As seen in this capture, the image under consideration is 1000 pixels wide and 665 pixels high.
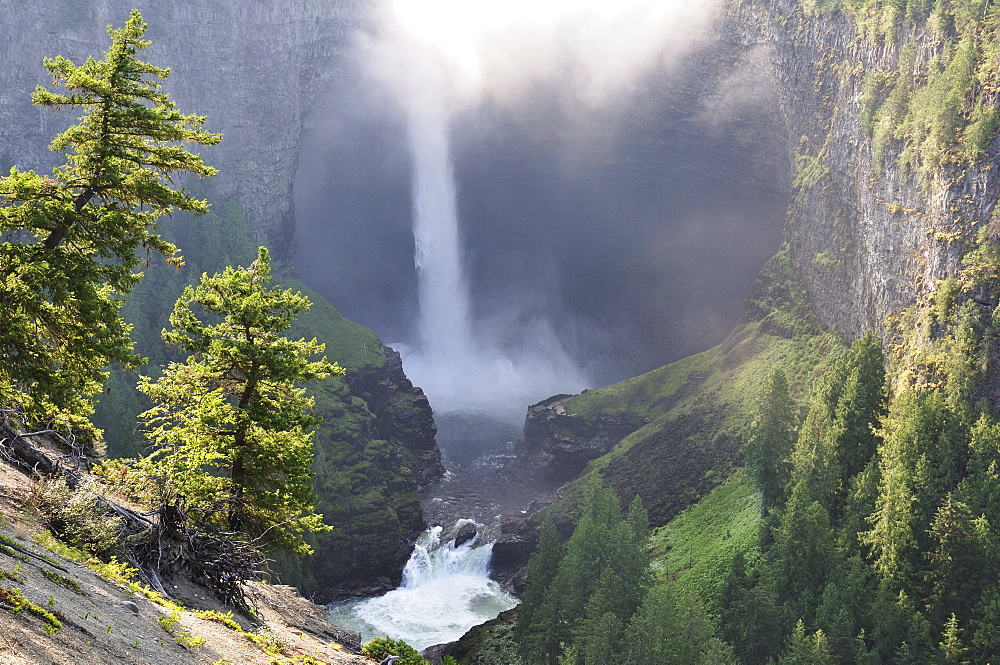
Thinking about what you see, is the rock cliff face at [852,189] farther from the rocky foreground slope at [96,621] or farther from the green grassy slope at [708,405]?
the rocky foreground slope at [96,621]

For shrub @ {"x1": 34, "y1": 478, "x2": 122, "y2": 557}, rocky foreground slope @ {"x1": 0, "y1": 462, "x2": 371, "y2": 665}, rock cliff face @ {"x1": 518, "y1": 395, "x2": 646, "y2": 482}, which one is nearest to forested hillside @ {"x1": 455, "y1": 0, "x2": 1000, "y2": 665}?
rock cliff face @ {"x1": 518, "y1": 395, "x2": 646, "y2": 482}

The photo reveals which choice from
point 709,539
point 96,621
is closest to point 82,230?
point 96,621

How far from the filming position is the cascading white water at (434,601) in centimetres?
8856

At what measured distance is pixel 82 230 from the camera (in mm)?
25406

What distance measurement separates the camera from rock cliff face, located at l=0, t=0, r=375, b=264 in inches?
6344

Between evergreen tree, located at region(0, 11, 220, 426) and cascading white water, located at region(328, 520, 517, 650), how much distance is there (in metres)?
63.1

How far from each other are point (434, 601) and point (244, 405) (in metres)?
74.0

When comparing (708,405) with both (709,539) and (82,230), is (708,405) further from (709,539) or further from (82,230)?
(82,230)

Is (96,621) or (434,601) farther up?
(434,601)

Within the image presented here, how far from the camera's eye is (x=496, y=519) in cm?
11675

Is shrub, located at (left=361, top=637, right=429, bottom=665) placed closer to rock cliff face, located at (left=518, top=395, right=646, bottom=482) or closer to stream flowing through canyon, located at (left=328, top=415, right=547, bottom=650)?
stream flowing through canyon, located at (left=328, top=415, right=547, bottom=650)

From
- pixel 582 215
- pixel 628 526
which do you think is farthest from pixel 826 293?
pixel 582 215

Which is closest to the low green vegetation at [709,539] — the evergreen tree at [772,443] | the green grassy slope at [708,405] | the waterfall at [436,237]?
the green grassy slope at [708,405]

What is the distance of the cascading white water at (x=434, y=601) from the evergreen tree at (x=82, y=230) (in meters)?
63.1
